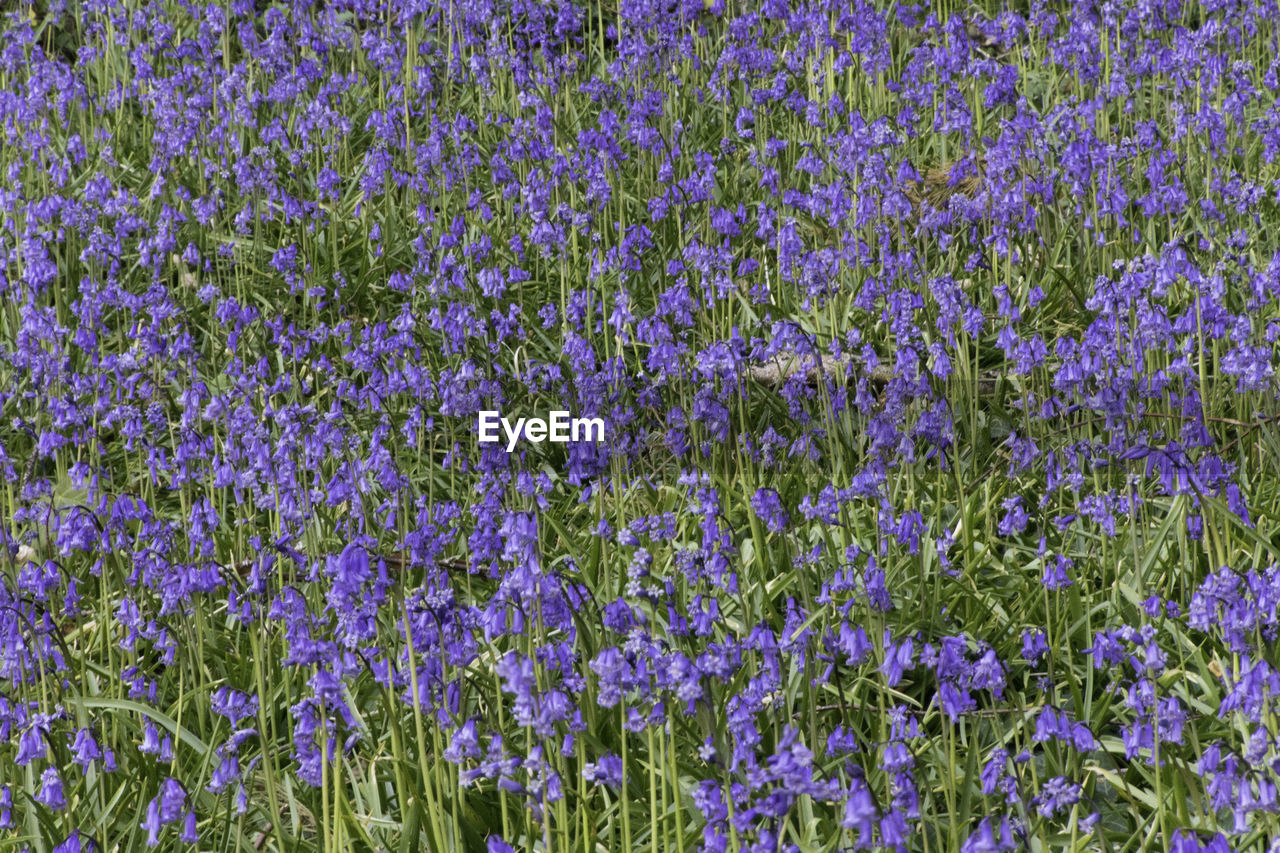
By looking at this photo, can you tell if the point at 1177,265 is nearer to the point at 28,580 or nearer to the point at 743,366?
the point at 743,366

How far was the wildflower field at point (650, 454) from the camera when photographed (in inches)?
102

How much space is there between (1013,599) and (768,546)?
739 millimetres

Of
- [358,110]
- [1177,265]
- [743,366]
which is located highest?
[358,110]

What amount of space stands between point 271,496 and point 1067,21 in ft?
22.5

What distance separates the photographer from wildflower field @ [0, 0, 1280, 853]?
2.59m

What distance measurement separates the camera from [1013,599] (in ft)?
12.6

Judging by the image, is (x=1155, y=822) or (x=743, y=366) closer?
(x=1155, y=822)

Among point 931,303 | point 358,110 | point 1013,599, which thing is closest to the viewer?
point 1013,599

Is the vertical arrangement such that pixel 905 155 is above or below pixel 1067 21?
below

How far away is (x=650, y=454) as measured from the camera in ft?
16.1

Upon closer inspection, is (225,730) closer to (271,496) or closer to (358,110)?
(271,496)

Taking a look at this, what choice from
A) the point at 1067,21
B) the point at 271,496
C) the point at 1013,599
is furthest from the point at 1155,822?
the point at 1067,21

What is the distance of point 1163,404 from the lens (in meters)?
4.35

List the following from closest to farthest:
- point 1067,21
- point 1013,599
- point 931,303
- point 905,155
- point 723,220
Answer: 1. point 1013,599
2. point 723,220
3. point 931,303
4. point 905,155
5. point 1067,21
